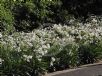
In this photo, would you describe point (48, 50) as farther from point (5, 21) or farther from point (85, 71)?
point (5, 21)

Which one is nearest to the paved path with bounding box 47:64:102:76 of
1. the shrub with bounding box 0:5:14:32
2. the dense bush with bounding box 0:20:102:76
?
the dense bush with bounding box 0:20:102:76

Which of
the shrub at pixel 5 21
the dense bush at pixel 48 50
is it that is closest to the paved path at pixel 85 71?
the dense bush at pixel 48 50

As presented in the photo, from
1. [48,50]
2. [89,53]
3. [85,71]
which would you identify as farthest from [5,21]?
[85,71]

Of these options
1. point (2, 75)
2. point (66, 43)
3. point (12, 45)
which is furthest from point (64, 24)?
point (2, 75)

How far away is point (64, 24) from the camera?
11383 millimetres

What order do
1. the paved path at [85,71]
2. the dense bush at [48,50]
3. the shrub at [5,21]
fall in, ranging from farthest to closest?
the shrub at [5,21] → the paved path at [85,71] → the dense bush at [48,50]

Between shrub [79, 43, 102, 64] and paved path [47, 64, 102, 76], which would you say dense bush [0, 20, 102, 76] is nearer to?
shrub [79, 43, 102, 64]

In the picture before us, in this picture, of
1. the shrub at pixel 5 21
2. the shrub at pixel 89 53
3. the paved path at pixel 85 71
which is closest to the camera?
the paved path at pixel 85 71

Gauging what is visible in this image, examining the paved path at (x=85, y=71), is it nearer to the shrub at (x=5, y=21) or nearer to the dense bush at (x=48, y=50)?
the dense bush at (x=48, y=50)

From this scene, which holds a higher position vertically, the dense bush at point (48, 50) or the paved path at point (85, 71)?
the dense bush at point (48, 50)

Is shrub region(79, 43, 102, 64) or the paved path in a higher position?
shrub region(79, 43, 102, 64)

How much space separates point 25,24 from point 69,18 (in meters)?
1.52

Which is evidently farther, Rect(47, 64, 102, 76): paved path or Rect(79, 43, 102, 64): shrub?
Rect(79, 43, 102, 64): shrub

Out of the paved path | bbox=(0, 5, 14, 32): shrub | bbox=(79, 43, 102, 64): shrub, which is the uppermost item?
bbox=(0, 5, 14, 32): shrub
